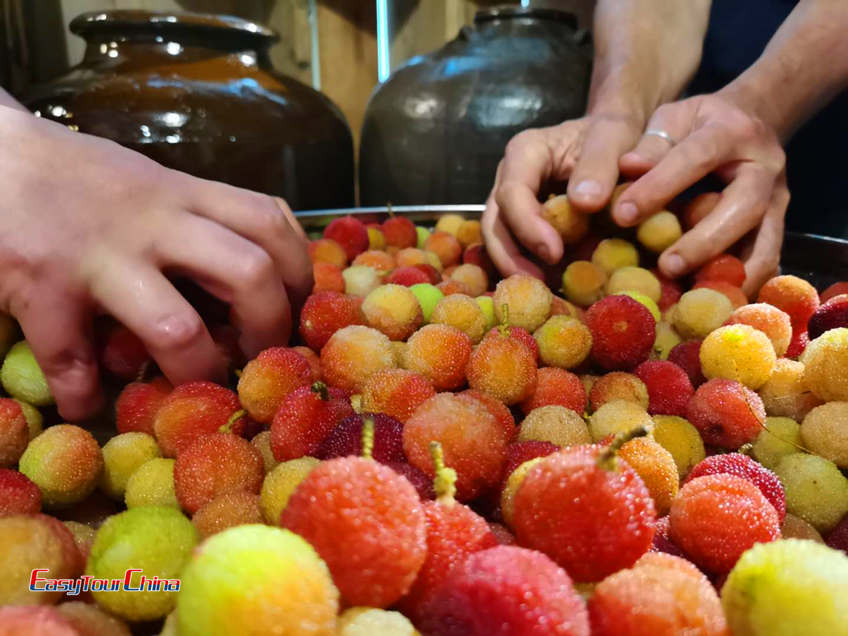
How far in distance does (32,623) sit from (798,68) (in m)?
1.16

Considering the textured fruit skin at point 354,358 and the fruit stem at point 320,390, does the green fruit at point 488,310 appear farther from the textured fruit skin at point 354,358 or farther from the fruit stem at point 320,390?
the fruit stem at point 320,390

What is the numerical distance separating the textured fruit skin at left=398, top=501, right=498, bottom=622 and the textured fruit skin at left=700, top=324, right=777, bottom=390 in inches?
16.3

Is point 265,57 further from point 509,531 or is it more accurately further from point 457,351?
point 509,531

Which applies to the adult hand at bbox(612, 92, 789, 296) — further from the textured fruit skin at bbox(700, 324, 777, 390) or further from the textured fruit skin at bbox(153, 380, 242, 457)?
the textured fruit skin at bbox(153, 380, 242, 457)

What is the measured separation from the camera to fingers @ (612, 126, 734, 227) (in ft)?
2.86

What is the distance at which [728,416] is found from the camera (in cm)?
61

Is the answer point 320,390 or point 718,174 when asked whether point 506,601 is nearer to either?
point 320,390

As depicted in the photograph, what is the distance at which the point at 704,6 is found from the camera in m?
1.33

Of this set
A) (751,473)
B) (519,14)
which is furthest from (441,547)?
(519,14)

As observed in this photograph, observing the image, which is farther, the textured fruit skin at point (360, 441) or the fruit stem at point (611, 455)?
the textured fruit skin at point (360, 441)

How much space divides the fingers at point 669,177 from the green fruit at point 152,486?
0.64 metres

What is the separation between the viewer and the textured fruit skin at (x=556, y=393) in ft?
2.14

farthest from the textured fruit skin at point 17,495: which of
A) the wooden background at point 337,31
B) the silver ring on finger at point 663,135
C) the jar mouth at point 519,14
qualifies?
the wooden background at point 337,31

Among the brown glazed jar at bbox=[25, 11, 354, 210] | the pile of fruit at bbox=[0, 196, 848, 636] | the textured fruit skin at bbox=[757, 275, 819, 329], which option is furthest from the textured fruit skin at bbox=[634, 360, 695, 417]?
the brown glazed jar at bbox=[25, 11, 354, 210]
